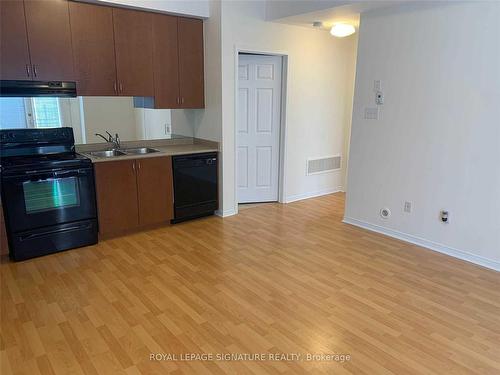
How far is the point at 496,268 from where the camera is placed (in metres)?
3.33

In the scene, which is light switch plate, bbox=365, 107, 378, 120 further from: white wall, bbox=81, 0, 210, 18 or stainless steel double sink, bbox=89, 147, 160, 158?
stainless steel double sink, bbox=89, 147, 160, 158

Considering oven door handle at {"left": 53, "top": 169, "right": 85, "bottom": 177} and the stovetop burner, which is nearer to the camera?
the stovetop burner

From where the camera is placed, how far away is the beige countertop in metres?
3.88

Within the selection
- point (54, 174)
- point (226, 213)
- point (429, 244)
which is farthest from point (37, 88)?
point (429, 244)

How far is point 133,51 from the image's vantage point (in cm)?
398

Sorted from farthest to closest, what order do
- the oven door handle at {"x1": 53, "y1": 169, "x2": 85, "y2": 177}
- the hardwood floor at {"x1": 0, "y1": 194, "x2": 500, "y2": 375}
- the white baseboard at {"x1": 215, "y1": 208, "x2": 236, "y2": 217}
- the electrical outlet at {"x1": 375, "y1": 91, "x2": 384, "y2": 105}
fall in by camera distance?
the white baseboard at {"x1": 215, "y1": 208, "x2": 236, "y2": 217} → the electrical outlet at {"x1": 375, "y1": 91, "x2": 384, "y2": 105} → the oven door handle at {"x1": 53, "y1": 169, "x2": 85, "y2": 177} → the hardwood floor at {"x1": 0, "y1": 194, "x2": 500, "y2": 375}

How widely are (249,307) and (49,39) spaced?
9.91 feet

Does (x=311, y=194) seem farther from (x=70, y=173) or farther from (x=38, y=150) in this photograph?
(x=38, y=150)

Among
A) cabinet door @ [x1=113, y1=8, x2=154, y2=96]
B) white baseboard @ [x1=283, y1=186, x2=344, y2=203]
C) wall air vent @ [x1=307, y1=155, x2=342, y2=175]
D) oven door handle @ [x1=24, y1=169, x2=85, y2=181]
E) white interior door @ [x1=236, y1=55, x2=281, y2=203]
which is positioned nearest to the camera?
oven door handle @ [x1=24, y1=169, x2=85, y2=181]

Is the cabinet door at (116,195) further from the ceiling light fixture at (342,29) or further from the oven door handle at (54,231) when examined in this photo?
the ceiling light fixture at (342,29)

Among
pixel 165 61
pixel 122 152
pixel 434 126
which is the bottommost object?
pixel 122 152

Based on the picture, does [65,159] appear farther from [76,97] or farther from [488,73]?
[488,73]

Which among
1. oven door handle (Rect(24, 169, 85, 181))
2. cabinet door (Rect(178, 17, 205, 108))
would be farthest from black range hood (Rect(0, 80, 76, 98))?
cabinet door (Rect(178, 17, 205, 108))

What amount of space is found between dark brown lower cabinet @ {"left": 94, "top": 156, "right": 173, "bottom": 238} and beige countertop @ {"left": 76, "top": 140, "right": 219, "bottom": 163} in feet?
0.15
